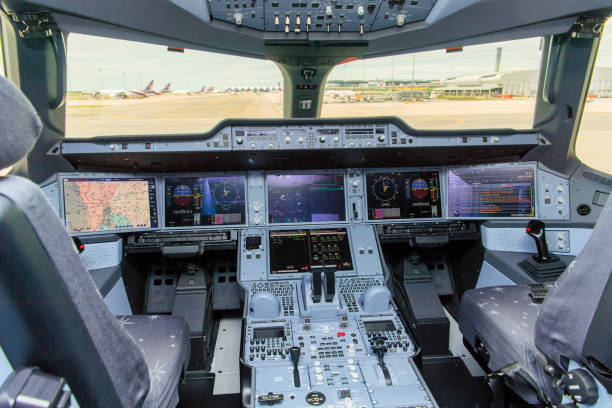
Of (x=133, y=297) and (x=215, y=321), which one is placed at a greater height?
(x=133, y=297)

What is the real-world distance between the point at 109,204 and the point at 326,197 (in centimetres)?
141

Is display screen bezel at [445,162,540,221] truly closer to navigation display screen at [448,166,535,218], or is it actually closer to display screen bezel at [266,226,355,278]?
navigation display screen at [448,166,535,218]

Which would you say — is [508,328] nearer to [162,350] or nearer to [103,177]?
[162,350]

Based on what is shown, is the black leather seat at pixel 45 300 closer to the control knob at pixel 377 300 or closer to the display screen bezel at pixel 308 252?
the control knob at pixel 377 300

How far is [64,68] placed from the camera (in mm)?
2336

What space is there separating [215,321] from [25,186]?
2.18m

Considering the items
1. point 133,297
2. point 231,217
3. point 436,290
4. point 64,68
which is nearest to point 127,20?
point 64,68

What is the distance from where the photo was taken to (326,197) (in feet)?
8.98

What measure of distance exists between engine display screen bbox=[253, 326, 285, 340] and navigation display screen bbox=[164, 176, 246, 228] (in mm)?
832

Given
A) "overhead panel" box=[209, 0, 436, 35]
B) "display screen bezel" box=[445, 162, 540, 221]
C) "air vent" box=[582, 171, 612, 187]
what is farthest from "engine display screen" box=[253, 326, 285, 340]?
"air vent" box=[582, 171, 612, 187]

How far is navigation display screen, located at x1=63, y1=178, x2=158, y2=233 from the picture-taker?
2367 mm

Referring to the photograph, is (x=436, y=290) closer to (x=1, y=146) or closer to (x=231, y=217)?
(x=231, y=217)

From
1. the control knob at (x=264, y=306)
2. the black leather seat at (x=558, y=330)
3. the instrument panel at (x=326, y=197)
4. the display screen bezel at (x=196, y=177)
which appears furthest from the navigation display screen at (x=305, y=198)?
the black leather seat at (x=558, y=330)

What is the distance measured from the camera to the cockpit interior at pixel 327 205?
179 centimetres
